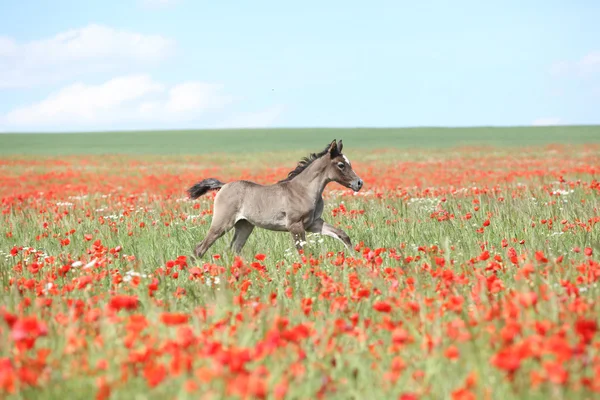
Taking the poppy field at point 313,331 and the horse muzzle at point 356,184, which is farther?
the horse muzzle at point 356,184

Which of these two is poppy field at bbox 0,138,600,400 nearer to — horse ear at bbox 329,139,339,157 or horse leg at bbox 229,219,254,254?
horse leg at bbox 229,219,254,254

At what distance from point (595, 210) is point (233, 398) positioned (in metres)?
9.63

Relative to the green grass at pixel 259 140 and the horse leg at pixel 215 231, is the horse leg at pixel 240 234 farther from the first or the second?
the green grass at pixel 259 140

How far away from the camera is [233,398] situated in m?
2.96

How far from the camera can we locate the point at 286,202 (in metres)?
9.47

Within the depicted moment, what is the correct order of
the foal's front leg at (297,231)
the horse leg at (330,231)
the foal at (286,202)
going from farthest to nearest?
the foal at (286,202) < the foal's front leg at (297,231) < the horse leg at (330,231)

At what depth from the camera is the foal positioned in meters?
9.43

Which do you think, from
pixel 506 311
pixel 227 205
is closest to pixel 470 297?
pixel 506 311

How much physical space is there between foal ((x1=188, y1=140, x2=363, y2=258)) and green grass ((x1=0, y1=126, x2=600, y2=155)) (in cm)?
5975

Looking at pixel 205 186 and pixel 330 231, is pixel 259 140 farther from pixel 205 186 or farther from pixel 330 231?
pixel 330 231

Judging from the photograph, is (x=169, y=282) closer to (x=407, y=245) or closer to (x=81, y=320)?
(x=81, y=320)

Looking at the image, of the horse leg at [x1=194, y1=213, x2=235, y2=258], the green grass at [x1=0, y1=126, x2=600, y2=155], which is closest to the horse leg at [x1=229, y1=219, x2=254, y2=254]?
the horse leg at [x1=194, y1=213, x2=235, y2=258]

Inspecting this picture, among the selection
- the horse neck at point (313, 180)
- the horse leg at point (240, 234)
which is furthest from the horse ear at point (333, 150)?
the horse leg at point (240, 234)

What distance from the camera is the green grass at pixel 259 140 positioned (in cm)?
7388
